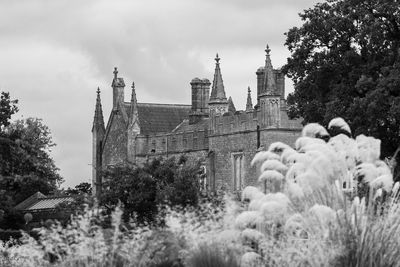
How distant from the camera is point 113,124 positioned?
77.5 metres

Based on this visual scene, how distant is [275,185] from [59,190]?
72530 millimetres

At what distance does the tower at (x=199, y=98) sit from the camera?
73375mm

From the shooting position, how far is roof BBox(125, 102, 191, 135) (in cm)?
7656

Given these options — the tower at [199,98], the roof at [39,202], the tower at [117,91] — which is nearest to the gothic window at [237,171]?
the tower at [199,98]

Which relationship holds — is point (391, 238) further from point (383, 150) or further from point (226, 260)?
point (383, 150)

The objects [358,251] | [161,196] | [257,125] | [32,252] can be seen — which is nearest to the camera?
[358,251]

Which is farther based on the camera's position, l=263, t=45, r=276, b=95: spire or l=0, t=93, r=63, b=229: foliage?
l=0, t=93, r=63, b=229: foliage

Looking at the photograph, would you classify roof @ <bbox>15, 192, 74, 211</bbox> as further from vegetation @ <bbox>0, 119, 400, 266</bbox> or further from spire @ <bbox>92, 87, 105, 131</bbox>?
vegetation @ <bbox>0, 119, 400, 266</bbox>

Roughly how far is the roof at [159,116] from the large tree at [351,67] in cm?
3292

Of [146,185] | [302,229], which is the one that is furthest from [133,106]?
[302,229]

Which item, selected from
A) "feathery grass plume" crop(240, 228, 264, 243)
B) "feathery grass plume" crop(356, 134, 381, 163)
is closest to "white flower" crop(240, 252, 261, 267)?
"feathery grass plume" crop(240, 228, 264, 243)

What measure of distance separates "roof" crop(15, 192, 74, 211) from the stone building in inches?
104

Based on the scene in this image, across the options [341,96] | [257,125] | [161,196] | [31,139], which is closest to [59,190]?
[31,139]

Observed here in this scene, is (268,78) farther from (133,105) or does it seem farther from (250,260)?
(250,260)
